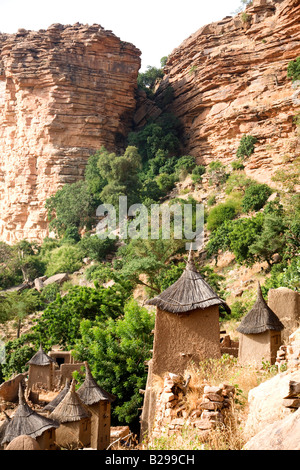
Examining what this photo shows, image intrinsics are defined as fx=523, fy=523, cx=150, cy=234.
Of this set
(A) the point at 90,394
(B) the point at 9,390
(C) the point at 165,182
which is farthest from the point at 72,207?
(A) the point at 90,394

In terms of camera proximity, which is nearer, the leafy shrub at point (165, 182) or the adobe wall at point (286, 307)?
the adobe wall at point (286, 307)

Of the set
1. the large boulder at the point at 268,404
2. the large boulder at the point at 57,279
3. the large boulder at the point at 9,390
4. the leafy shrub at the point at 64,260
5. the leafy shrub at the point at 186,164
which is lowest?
the large boulder at the point at 9,390

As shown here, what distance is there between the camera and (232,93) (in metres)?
35.7

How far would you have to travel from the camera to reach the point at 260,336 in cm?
1065

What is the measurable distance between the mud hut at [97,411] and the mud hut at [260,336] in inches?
126

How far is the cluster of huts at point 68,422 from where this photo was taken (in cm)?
955

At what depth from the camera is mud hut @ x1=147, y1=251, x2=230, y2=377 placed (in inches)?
373

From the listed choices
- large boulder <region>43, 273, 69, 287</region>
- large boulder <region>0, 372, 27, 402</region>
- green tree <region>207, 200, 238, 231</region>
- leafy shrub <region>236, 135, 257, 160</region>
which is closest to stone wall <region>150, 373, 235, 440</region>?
large boulder <region>0, 372, 27, 402</region>

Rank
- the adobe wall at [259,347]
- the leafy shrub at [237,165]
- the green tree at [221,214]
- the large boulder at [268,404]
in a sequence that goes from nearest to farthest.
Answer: the large boulder at [268,404]
the adobe wall at [259,347]
the green tree at [221,214]
the leafy shrub at [237,165]

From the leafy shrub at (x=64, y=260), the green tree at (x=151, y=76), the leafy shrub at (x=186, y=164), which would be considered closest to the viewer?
the leafy shrub at (x=64, y=260)

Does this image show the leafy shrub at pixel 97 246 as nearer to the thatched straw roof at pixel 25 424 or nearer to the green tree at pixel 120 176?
the green tree at pixel 120 176

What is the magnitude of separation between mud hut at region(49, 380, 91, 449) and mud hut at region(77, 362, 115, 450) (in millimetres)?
508

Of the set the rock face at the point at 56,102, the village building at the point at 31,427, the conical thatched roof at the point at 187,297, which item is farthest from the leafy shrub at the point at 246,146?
the village building at the point at 31,427

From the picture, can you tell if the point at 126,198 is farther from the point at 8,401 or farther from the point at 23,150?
Answer: the point at 8,401
